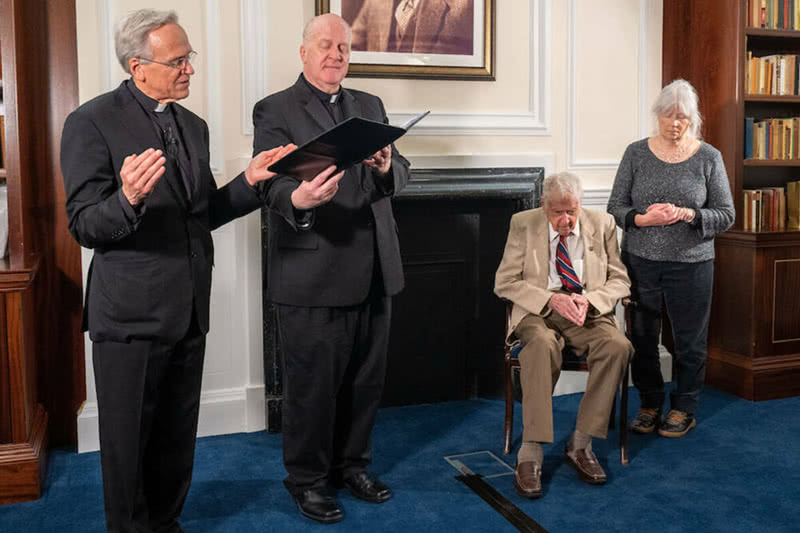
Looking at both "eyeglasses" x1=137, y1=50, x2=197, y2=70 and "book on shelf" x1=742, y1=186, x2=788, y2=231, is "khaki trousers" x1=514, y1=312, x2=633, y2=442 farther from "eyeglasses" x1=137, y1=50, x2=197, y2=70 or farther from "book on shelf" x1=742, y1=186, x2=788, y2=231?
"eyeglasses" x1=137, y1=50, x2=197, y2=70

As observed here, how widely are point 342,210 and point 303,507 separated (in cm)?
103

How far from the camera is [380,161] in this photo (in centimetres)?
260

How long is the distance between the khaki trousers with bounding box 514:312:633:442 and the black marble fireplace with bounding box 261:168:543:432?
93 cm

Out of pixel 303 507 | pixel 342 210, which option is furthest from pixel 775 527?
pixel 342 210

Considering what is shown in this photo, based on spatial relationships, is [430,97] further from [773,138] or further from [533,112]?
[773,138]

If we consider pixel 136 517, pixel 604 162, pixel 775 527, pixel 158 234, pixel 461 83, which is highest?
pixel 461 83

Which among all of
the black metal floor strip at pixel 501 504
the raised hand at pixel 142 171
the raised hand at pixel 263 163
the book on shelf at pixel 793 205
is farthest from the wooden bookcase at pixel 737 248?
the raised hand at pixel 142 171

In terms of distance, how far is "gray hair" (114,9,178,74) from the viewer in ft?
6.87

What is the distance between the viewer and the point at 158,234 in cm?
215

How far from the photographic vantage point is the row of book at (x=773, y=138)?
4301 mm

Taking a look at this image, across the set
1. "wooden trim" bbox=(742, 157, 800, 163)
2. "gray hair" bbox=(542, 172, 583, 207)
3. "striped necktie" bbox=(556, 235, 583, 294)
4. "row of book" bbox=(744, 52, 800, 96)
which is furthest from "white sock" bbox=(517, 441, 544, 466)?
"row of book" bbox=(744, 52, 800, 96)

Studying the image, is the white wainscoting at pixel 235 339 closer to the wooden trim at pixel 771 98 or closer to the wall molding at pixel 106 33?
the wall molding at pixel 106 33

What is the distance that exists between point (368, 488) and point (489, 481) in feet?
1.65

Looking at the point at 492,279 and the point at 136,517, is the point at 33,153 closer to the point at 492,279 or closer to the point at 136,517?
the point at 136,517
